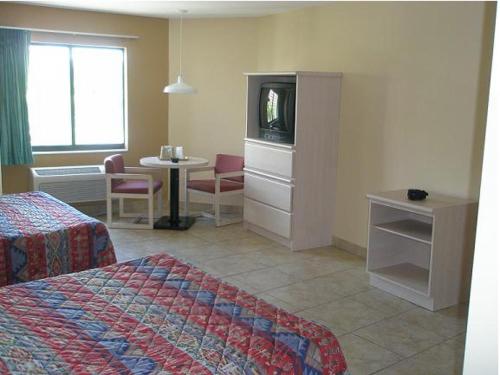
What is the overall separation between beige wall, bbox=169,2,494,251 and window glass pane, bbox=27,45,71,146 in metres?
1.94

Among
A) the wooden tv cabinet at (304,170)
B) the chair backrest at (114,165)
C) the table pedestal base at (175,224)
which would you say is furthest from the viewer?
the table pedestal base at (175,224)

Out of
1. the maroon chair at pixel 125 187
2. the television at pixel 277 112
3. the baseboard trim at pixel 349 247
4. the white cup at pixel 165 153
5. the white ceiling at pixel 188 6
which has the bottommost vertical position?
the baseboard trim at pixel 349 247

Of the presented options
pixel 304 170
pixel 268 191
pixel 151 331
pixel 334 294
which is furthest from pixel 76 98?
pixel 151 331

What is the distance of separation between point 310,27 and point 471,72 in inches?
84.2

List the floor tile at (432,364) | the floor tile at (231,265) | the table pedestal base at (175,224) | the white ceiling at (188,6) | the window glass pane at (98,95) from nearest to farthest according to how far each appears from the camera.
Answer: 1. the floor tile at (432,364)
2. the floor tile at (231,265)
3. the white ceiling at (188,6)
4. the table pedestal base at (175,224)
5. the window glass pane at (98,95)

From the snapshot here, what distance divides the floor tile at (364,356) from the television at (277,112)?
237cm

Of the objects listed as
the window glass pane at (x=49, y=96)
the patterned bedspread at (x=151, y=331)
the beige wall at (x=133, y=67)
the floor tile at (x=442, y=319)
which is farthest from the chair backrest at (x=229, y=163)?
the patterned bedspread at (x=151, y=331)

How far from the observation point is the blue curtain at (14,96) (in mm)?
5789

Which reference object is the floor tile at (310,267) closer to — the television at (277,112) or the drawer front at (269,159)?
the drawer front at (269,159)

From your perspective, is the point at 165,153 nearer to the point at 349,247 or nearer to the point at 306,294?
the point at 349,247

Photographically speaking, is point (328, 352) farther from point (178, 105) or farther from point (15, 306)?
point (178, 105)

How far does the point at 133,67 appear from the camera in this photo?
673 centimetres

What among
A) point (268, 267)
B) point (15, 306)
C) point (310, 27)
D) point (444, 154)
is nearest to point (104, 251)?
point (15, 306)

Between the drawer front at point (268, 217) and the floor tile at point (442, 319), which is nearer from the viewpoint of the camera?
the floor tile at point (442, 319)
